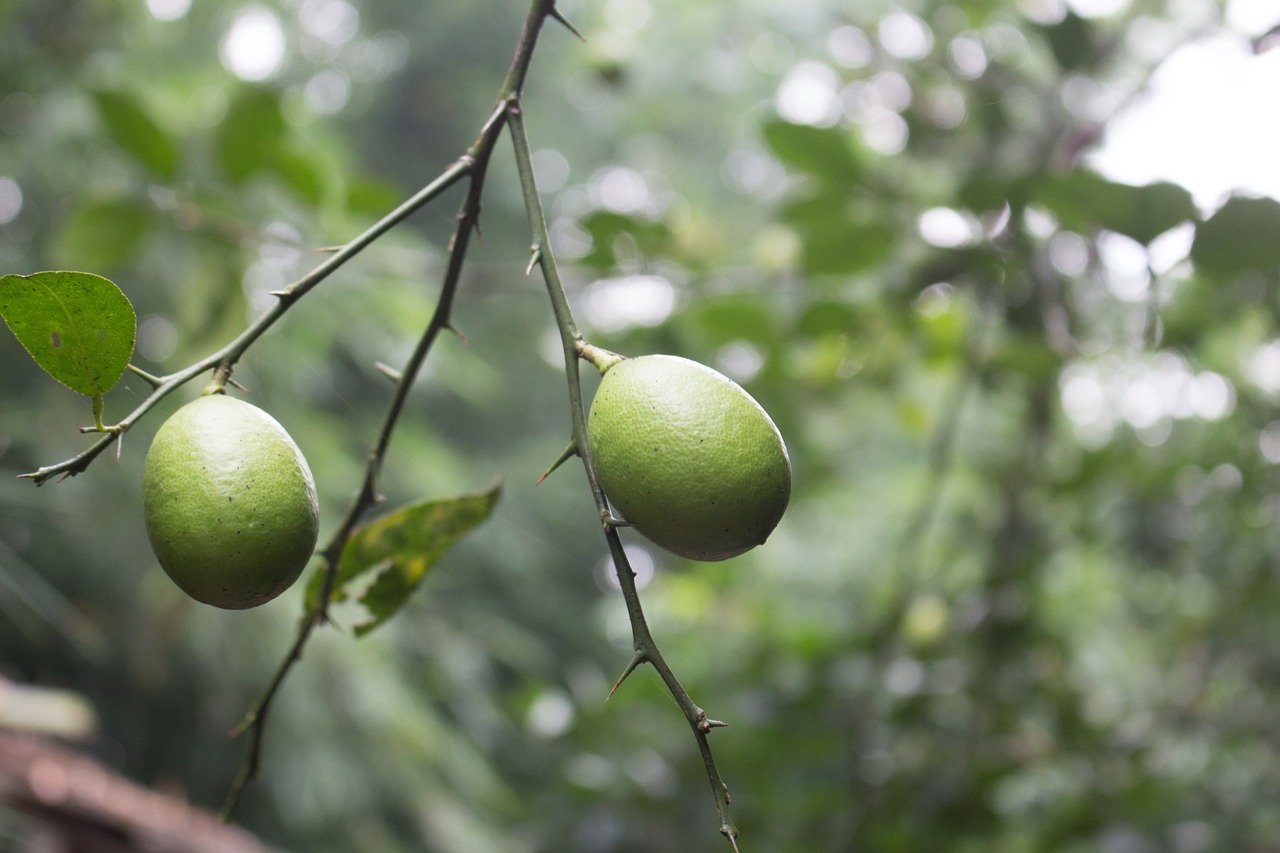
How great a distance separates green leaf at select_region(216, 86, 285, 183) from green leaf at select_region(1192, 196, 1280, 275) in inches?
34.0

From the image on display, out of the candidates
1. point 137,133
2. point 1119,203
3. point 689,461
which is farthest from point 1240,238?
point 137,133

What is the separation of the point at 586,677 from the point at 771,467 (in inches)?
60.3

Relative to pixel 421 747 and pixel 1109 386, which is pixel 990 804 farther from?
pixel 421 747

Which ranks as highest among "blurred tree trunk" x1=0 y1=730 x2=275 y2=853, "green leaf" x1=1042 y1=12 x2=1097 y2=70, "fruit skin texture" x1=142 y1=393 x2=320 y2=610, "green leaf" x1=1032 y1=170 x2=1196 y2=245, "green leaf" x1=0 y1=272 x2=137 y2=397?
"green leaf" x1=1042 y1=12 x2=1097 y2=70

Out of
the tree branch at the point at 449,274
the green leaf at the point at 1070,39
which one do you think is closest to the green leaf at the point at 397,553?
the tree branch at the point at 449,274

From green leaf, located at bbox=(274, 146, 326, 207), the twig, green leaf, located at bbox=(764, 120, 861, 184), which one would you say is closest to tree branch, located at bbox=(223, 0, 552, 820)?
the twig

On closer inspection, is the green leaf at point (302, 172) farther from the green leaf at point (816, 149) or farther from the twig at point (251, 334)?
the twig at point (251, 334)

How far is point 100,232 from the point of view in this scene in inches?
41.5

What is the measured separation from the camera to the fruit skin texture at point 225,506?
415 millimetres

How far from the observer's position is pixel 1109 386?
188 cm

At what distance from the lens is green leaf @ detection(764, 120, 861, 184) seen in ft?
3.14

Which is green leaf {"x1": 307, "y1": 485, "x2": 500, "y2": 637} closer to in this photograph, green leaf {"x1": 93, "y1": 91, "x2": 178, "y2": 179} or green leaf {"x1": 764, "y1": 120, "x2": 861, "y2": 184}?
green leaf {"x1": 764, "y1": 120, "x2": 861, "y2": 184}

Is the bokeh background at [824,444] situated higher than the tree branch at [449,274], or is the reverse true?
the bokeh background at [824,444]

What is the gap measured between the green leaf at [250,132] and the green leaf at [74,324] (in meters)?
0.65
